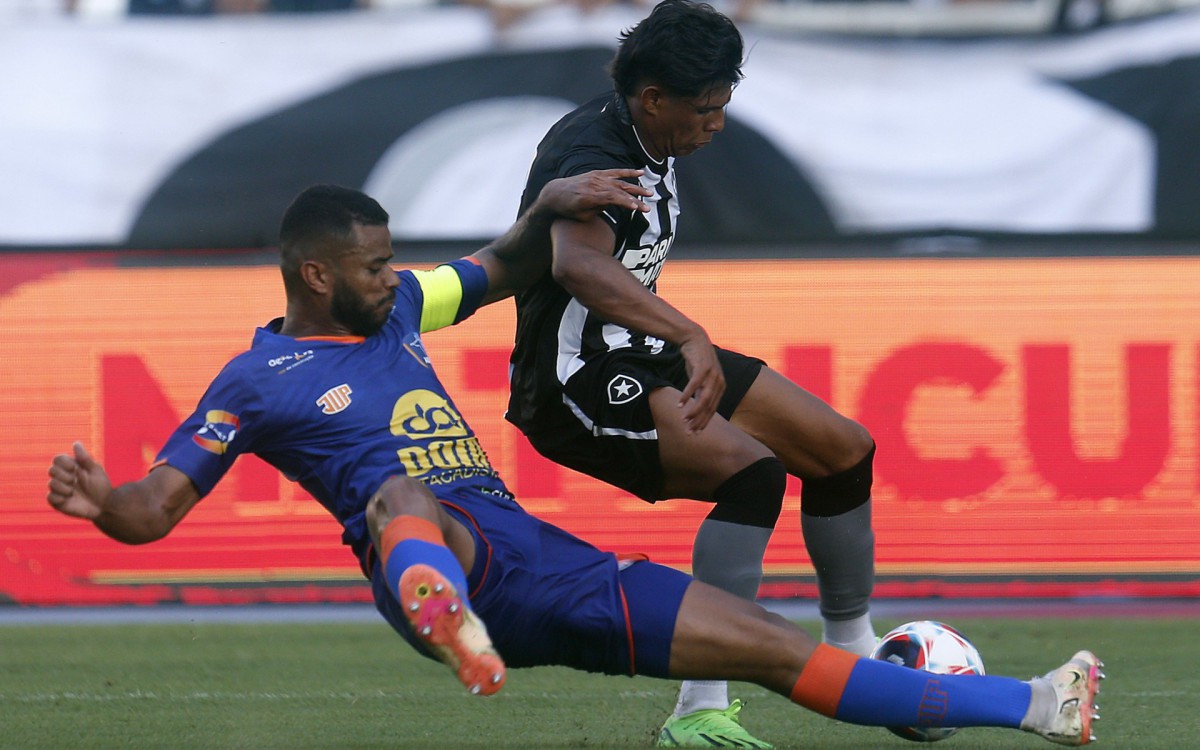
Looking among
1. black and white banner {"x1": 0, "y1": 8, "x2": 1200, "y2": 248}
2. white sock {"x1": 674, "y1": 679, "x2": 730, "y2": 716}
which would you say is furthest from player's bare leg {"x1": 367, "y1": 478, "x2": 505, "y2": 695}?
black and white banner {"x1": 0, "y1": 8, "x2": 1200, "y2": 248}

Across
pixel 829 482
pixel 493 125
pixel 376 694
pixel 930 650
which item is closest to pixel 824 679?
pixel 930 650

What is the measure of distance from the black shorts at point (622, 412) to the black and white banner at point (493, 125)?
11.4 ft

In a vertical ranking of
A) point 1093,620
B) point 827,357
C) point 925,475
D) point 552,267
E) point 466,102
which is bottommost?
point 1093,620

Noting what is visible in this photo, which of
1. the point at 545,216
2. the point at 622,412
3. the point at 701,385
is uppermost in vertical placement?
the point at 545,216

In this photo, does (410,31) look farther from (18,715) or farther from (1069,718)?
(1069,718)

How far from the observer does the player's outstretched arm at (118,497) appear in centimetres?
308

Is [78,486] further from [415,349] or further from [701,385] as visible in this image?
[701,385]

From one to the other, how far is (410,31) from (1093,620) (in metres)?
4.23

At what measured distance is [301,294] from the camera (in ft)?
11.8

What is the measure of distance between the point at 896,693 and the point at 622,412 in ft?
3.58

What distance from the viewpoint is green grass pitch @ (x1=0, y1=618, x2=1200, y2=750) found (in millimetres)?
4133

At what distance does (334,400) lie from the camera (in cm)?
345

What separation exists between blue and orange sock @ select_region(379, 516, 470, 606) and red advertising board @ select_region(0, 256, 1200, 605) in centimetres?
418

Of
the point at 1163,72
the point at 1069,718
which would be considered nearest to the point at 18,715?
the point at 1069,718
